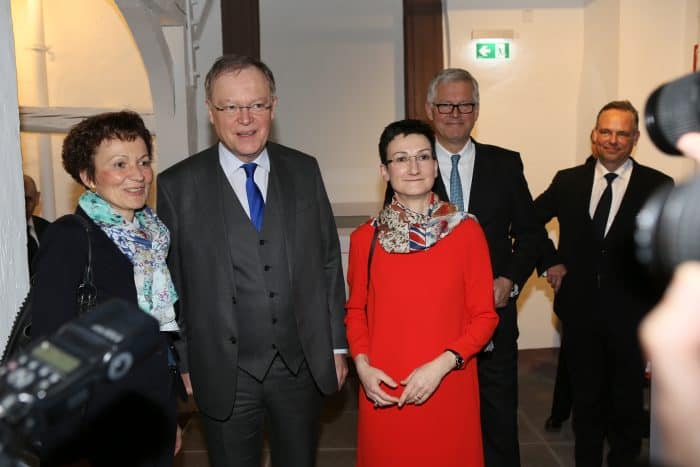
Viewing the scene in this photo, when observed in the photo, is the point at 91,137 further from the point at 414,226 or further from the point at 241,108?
the point at 414,226

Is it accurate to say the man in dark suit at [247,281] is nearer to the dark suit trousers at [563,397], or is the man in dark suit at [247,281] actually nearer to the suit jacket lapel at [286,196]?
the suit jacket lapel at [286,196]

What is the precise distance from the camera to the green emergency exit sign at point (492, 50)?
4770 mm

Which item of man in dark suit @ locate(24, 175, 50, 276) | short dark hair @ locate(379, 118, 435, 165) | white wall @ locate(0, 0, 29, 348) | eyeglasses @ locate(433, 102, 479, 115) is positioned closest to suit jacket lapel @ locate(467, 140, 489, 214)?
eyeglasses @ locate(433, 102, 479, 115)

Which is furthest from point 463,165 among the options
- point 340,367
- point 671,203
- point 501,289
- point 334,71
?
point 334,71

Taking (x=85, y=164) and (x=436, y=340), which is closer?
(x=85, y=164)

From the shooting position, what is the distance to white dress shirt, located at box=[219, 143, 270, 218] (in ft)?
6.68

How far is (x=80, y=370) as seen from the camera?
61 cm

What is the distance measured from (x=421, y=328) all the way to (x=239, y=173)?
0.77 metres

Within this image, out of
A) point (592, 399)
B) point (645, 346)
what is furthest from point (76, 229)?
point (592, 399)

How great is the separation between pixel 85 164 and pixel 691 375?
1653 millimetres

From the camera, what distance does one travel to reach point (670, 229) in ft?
2.09

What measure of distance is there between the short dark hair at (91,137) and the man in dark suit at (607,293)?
6.75ft

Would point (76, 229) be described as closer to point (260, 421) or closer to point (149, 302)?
point (149, 302)

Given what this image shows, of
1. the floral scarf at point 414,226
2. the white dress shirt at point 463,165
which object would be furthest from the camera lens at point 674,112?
the white dress shirt at point 463,165
